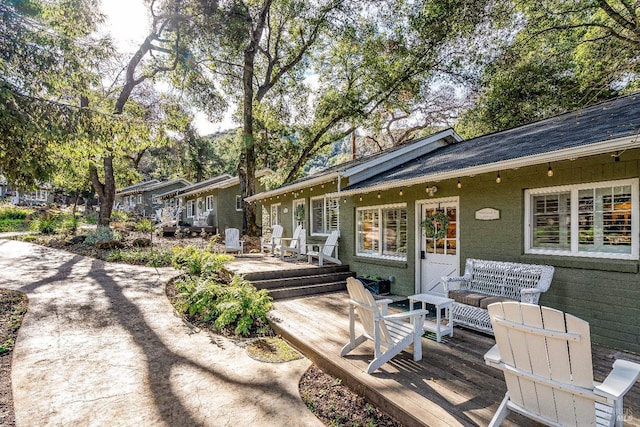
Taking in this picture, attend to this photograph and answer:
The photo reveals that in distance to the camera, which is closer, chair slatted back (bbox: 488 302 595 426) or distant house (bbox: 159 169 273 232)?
chair slatted back (bbox: 488 302 595 426)

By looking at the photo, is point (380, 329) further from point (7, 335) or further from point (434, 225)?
point (7, 335)

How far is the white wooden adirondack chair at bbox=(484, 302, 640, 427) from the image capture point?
2107mm

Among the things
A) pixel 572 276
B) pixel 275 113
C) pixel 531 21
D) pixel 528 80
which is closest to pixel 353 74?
pixel 275 113

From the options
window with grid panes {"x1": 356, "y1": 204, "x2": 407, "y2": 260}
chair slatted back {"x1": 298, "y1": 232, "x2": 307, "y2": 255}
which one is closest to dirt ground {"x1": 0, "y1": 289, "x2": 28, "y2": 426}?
window with grid panes {"x1": 356, "y1": 204, "x2": 407, "y2": 260}

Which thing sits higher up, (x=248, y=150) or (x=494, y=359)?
(x=248, y=150)

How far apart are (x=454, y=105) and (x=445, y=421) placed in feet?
63.3

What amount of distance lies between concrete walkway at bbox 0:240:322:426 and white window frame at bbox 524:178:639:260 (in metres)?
3.90

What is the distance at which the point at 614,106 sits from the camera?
5.95m

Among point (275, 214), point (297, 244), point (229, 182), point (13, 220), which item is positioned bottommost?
point (297, 244)

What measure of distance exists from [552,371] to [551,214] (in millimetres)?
3519

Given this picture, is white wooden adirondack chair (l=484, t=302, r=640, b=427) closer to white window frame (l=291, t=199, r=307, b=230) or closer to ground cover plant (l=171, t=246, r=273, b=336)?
ground cover plant (l=171, t=246, r=273, b=336)

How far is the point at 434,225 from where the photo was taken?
6617 millimetres

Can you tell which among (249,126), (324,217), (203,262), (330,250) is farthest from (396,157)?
(249,126)

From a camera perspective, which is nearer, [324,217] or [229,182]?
[324,217]
